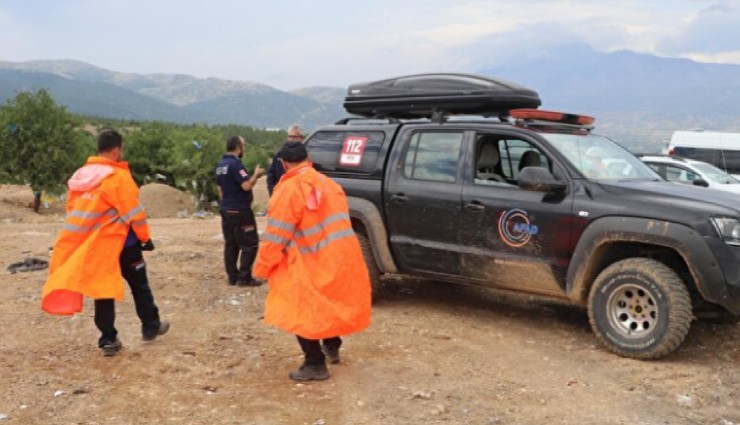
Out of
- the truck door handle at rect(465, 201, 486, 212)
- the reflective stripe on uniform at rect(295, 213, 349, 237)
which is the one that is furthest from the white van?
the reflective stripe on uniform at rect(295, 213, 349, 237)

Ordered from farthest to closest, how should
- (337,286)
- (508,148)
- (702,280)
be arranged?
1. (508,148)
2. (702,280)
3. (337,286)

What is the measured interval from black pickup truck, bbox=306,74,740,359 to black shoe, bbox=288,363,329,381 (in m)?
1.87

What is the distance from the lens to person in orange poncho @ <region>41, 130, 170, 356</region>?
4.92 meters

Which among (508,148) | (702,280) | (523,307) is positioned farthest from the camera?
(523,307)

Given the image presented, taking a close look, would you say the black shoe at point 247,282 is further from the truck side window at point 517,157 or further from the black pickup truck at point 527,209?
the truck side window at point 517,157

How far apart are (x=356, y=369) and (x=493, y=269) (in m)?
1.60

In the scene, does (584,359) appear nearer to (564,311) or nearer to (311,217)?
(564,311)

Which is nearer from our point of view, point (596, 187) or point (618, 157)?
point (596, 187)

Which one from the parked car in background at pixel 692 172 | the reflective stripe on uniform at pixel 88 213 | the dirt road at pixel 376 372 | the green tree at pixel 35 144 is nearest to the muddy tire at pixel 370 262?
the dirt road at pixel 376 372

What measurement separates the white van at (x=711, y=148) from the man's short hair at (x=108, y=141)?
52.5ft

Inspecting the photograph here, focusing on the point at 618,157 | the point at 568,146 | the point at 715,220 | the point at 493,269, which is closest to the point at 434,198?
the point at 493,269

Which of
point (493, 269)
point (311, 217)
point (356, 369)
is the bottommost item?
point (356, 369)

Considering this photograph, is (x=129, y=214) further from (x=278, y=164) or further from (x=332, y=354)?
(x=278, y=164)

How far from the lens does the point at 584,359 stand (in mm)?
5250
